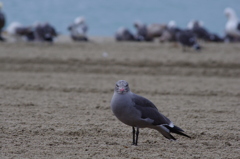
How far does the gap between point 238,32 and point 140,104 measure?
501 inches

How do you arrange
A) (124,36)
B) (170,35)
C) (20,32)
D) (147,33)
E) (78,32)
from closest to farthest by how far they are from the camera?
1. (20,32)
2. (170,35)
3. (78,32)
4. (124,36)
5. (147,33)


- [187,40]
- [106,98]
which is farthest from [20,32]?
[106,98]

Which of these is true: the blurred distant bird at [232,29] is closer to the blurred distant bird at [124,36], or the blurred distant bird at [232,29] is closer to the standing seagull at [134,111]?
the blurred distant bird at [124,36]

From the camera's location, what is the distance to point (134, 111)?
15.5 feet

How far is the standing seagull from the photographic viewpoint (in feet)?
15.4

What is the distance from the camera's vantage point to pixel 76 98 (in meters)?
7.80

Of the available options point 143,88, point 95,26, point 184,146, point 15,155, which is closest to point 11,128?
point 15,155

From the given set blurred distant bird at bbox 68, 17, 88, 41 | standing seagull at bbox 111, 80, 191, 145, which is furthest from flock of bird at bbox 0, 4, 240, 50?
standing seagull at bbox 111, 80, 191, 145

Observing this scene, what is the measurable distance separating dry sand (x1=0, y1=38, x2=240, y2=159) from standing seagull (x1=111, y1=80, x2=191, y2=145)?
0.90ft

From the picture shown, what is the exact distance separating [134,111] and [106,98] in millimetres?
3239

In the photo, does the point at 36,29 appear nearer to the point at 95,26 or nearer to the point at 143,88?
the point at 143,88

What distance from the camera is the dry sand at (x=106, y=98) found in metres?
4.86

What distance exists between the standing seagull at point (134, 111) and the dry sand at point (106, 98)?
0.27m

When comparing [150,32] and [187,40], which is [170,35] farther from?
[187,40]
